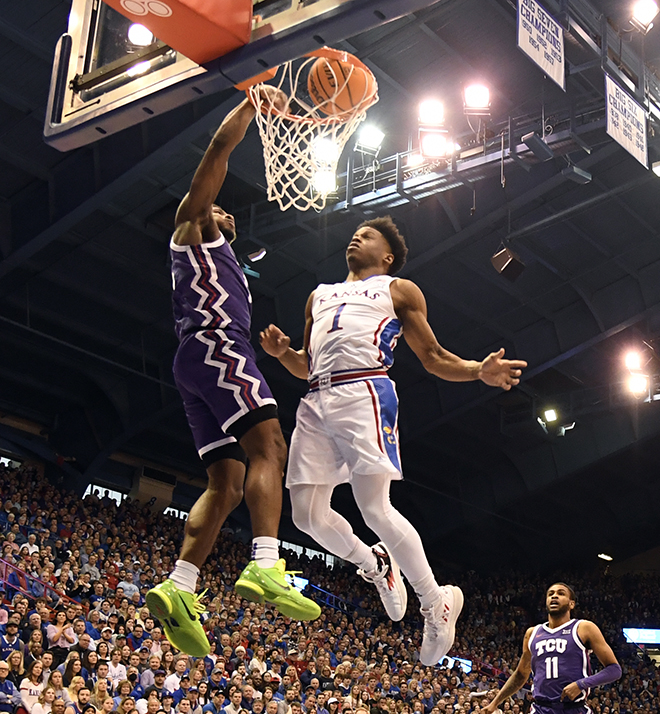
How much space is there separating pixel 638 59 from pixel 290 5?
12.3m

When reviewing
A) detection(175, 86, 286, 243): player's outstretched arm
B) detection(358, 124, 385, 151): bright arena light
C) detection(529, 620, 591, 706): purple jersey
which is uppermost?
detection(358, 124, 385, 151): bright arena light

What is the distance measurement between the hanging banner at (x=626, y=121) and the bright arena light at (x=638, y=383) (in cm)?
977

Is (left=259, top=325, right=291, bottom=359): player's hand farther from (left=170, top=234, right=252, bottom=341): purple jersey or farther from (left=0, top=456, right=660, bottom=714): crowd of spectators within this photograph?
(left=0, top=456, right=660, bottom=714): crowd of spectators

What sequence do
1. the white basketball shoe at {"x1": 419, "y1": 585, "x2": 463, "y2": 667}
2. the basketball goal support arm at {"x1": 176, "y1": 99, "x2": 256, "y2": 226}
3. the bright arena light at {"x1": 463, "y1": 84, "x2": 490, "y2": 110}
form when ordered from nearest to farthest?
the basketball goal support arm at {"x1": 176, "y1": 99, "x2": 256, "y2": 226} < the white basketball shoe at {"x1": 419, "y1": 585, "x2": 463, "y2": 667} < the bright arena light at {"x1": 463, "y1": 84, "x2": 490, "y2": 110}

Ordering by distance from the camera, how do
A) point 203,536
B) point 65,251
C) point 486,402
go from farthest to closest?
point 486,402, point 65,251, point 203,536

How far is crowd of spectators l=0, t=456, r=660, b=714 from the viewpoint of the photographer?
1166cm

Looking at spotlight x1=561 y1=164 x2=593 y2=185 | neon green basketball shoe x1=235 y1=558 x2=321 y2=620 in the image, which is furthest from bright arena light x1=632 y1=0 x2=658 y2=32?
→ neon green basketball shoe x1=235 y1=558 x2=321 y2=620

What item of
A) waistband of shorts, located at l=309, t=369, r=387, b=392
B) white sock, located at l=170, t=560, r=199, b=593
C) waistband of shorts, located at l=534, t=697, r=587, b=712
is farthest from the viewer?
waistband of shorts, located at l=534, t=697, r=587, b=712

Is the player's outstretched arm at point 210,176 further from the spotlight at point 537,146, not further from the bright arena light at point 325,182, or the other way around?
the spotlight at point 537,146

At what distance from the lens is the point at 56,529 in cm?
1783

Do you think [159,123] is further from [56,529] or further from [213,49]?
[213,49]

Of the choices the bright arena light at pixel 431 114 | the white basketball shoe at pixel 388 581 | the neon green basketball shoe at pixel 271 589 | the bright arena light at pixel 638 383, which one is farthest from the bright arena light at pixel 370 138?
the neon green basketball shoe at pixel 271 589

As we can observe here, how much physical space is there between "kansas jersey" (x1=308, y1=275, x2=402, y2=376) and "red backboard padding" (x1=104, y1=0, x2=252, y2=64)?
5.07 ft

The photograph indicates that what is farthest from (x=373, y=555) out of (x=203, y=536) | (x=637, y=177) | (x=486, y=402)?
(x=486, y=402)
